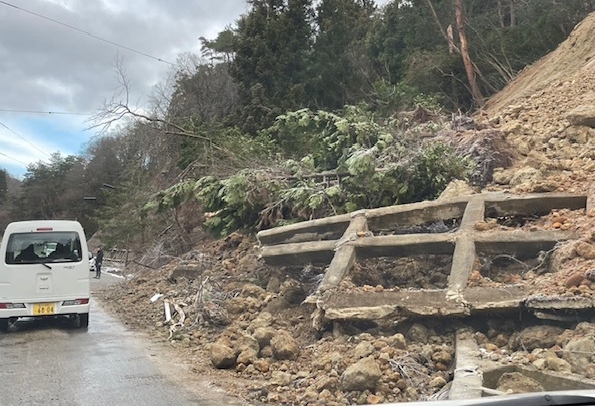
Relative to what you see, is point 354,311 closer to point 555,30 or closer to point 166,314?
point 166,314

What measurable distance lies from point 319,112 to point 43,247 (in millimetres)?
7123

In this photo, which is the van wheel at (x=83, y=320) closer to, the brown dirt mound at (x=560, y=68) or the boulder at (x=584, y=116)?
the boulder at (x=584, y=116)

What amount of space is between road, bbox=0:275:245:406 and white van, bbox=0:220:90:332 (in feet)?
1.51

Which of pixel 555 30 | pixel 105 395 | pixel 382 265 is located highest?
pixel 555 30

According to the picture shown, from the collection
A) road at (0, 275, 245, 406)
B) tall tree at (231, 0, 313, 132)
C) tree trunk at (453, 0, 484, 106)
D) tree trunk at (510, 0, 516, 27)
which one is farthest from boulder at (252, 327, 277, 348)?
tree trunk at (510, 0, 516, 27)

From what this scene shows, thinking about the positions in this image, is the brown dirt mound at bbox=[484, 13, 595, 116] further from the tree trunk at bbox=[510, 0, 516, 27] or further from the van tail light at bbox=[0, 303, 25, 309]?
the van tail light at bbox=[0, 303, 25, 309]

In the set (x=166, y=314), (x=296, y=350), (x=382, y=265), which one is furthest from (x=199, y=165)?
(x=296, y=350)

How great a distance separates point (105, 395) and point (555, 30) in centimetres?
2441

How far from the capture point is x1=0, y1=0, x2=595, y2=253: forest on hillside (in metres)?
13.5

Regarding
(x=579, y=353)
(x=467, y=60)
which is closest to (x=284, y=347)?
(x=579, y=353)

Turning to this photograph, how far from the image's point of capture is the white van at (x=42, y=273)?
443 inches

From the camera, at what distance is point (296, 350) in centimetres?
817

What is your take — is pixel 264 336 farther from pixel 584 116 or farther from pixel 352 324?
pixel 584 116

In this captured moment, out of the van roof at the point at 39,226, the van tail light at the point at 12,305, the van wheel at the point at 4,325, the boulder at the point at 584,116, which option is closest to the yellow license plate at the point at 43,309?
the van tail light at the point at 12,305
